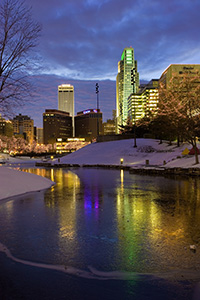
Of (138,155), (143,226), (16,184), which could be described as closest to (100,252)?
(143,226)

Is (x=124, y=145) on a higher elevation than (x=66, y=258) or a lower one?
higher

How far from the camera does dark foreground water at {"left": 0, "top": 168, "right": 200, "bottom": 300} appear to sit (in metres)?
3.56

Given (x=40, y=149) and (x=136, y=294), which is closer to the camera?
(x=136, y=294)

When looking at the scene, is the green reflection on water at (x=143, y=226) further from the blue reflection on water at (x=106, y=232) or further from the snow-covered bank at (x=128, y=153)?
the snow-covered bank at (x=128, y=153)

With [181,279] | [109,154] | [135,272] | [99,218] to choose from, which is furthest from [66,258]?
[109,154]

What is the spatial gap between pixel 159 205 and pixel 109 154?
40059 mm

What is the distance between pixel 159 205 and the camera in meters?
9.49

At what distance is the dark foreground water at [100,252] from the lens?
3.56 metres

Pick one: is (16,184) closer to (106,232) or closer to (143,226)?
(106,232)

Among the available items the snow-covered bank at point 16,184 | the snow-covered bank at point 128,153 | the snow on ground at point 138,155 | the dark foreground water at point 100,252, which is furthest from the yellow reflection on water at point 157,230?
the snow-covered bank at point 128,153

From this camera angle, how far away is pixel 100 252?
4941mm

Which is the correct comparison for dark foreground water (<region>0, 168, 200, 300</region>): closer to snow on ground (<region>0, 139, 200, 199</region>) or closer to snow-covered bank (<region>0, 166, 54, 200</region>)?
snow-covered bank (<region>0, 166, 54, 200</region>)

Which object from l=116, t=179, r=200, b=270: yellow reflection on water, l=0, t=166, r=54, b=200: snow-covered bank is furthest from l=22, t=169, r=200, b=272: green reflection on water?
l=0, t=166, r=54, b=200: snow-covered bank

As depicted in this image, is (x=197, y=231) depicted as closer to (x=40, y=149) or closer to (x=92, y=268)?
(x=92, y=268)
